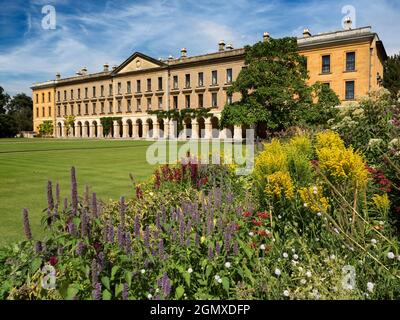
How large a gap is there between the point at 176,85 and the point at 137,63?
31.6 ft

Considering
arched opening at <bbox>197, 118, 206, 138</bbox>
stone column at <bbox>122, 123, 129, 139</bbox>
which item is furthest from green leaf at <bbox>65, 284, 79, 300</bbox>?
stone column at <bbox>122, 123, 129, 139</bbox>

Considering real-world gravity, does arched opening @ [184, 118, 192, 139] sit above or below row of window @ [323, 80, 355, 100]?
below

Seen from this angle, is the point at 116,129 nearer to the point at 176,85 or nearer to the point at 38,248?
the point at 176,85

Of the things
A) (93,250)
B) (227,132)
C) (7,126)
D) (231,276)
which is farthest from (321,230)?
(7,126)

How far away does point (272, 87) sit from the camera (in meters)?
29.1

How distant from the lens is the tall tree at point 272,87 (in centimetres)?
2878

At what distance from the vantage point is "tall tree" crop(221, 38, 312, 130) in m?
28.8

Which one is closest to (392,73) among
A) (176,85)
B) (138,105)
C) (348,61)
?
(348,61)

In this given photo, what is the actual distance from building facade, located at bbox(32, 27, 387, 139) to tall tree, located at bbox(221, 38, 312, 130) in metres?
5.14

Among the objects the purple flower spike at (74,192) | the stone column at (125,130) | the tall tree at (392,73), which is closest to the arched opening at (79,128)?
the stone column at (125,130)

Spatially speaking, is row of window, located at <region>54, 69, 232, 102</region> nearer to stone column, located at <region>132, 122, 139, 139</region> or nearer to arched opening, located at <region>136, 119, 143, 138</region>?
arched opening, located at <region>136, 119, 143, 138</region>

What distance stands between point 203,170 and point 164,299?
17.5ft

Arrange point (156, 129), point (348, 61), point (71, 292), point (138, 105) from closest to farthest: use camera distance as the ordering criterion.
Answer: point (71, 292), point (348, 61), point (156, 129), point (138, 105)

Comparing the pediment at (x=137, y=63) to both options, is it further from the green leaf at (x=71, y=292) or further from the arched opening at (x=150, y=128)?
the green leaf at (x=71, y=292)
